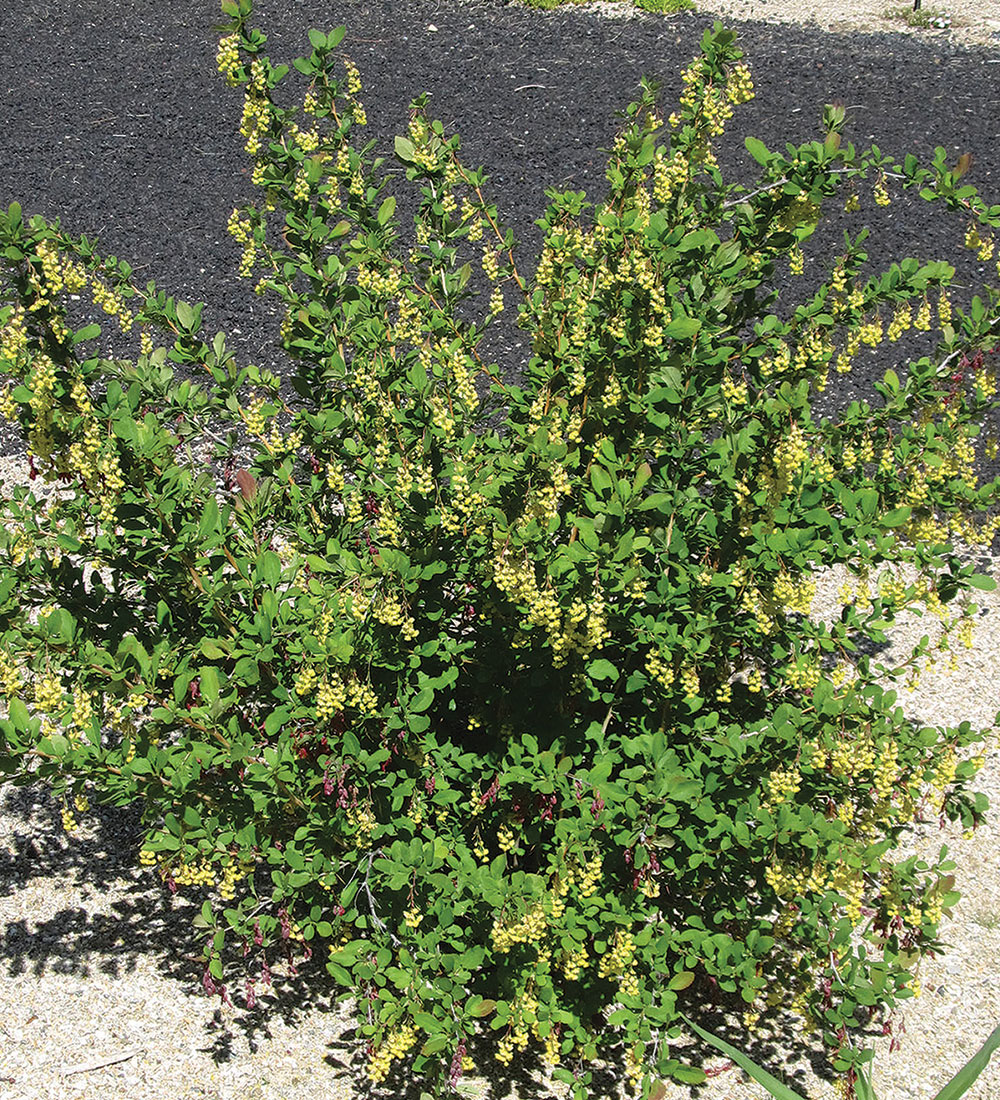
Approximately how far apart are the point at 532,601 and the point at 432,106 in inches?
240

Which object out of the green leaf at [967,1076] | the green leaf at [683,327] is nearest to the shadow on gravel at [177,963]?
the green leaf at [967,1076]

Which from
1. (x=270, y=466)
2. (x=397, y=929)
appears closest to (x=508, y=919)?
(x=397, y=929)

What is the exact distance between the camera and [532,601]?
79.0 inches

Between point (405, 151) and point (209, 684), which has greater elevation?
point (405, 151)

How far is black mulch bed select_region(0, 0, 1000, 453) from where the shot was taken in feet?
20.0

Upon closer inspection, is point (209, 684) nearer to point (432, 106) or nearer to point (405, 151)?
point (405, 151)

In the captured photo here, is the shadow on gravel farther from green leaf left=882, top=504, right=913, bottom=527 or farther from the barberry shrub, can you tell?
green leaf left=882, top=504, right=913, bottom=527

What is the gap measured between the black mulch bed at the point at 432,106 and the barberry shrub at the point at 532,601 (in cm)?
270

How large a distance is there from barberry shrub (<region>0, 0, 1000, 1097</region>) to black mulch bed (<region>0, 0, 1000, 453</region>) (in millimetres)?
2703

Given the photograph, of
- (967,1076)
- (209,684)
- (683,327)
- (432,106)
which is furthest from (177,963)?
(432,106)

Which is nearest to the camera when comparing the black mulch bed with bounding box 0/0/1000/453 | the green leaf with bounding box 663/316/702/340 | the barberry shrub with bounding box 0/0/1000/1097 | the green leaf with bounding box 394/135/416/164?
the green leaf with bounding box 663/316/702/340

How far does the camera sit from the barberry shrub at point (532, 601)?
218cm

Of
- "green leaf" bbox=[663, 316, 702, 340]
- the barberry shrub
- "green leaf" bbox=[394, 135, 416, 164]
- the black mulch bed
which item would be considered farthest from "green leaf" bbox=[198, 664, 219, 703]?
the black mulch bed

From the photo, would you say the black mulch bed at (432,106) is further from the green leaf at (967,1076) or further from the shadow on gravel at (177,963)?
the green leaf at (967,1076)
